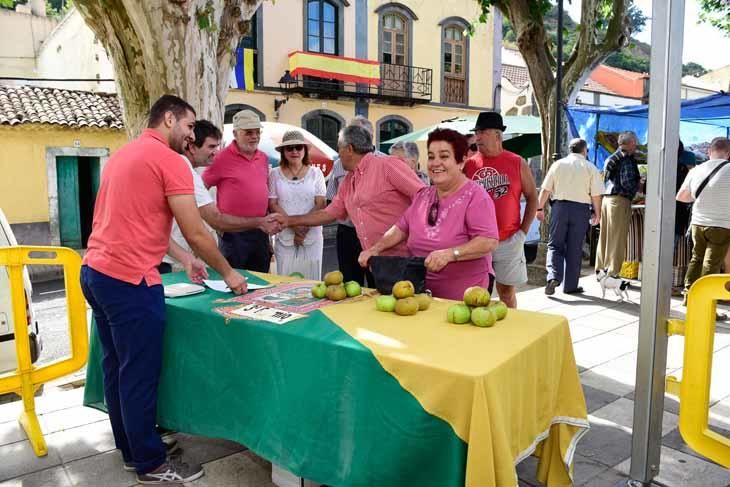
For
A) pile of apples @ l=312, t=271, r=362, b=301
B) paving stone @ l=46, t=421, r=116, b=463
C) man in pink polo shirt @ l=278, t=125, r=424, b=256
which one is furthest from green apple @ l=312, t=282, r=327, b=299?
paving stone @ l=46, t=421, r=116, b=463

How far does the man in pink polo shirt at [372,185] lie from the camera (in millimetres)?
3838

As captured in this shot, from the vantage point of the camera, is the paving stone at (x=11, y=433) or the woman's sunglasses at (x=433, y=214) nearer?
the woman's sunglasses at (x=433, y=214)

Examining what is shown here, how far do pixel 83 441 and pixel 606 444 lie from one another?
2.96m

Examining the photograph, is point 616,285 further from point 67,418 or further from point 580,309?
point 67,418

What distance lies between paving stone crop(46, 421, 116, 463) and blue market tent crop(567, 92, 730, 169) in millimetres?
7874

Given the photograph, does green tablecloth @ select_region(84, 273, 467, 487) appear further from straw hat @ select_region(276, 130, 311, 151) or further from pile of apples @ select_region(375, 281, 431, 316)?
straw hat @ select_region(276, 130, 311, 151)

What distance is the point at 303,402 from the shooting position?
2.33 m

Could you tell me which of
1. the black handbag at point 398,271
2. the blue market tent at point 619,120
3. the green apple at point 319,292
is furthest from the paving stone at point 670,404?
the blue market tent at point 619,120

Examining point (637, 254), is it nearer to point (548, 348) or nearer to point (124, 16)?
point (548, 348)

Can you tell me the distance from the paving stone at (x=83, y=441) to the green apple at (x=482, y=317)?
2216 millimetres

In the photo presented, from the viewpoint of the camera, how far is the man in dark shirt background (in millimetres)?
7266

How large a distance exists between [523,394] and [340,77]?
16.7 meters

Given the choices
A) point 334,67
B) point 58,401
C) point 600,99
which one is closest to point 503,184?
point 58,401

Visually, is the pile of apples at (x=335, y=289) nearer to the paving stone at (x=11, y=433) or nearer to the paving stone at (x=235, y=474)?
the paving stone at (x=235, y=474)
